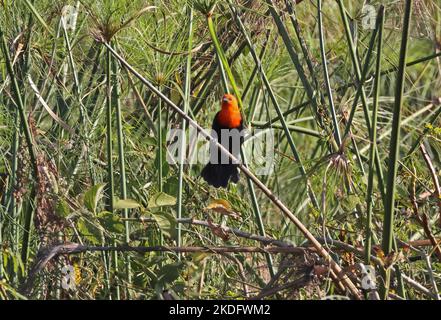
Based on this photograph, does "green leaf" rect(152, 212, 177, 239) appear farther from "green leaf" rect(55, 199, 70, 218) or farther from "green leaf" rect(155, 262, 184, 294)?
"green leaf" rect(55, 199, 70, 218)

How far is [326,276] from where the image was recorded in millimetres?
3387

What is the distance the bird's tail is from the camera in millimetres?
4742

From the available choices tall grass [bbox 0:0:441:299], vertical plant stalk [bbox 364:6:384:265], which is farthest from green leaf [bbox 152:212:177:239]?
vertical plant stalk [bbox 364:6:384:265]

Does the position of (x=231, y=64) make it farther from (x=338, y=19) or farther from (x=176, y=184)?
(x=176, y=184)

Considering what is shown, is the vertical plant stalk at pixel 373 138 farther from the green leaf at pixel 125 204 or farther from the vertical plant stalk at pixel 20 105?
the vertical plant stalk at pixel 20 105

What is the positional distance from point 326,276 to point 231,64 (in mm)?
1752

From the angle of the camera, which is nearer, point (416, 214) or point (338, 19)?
point (416, 214)

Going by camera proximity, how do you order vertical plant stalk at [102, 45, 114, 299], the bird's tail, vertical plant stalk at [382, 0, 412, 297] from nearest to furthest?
vertical plant stalk at [382, 0, 412, 297] < vertical plant stalk at [102, 45, 114, 299] < the bird's tail

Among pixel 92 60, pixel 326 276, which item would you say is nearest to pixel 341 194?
pixel 326 276

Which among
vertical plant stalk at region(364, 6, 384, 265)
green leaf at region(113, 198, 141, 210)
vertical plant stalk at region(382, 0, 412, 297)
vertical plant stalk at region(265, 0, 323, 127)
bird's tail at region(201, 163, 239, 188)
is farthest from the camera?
bird's tail at region(201, 163, 239, 188)

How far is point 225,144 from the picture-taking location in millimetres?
5098

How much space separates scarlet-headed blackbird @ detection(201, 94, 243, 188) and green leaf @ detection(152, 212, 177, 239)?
1.26m
